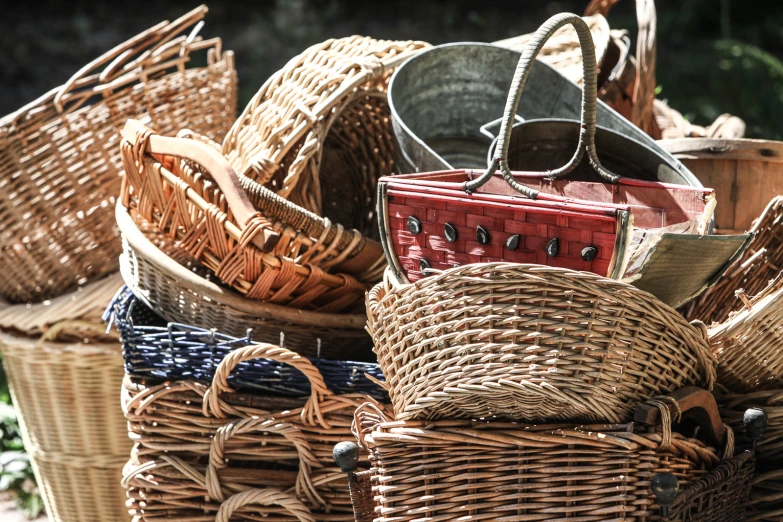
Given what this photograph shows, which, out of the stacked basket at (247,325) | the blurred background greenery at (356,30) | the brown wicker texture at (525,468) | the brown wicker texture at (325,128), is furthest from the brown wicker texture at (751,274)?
the blurred background greenery at (356,30)

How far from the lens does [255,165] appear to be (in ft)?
5.62

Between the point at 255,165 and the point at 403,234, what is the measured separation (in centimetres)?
46

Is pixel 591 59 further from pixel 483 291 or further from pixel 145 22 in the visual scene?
pixel 145 22

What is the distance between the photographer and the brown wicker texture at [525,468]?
1.21m

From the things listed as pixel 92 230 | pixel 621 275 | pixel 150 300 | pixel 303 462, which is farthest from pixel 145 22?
pixel 621 275

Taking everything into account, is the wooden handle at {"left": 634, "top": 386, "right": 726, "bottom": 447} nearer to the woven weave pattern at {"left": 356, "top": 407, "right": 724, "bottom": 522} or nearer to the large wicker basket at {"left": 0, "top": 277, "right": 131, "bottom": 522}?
the woven weave pattern at {"left": 356, "top": 407, "right": 724, "bottom": 522}

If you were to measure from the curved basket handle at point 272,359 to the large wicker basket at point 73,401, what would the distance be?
2.06 ft

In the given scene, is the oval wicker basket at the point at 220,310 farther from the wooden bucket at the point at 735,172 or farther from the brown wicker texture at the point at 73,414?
the wooden bucket at the point at 735,172

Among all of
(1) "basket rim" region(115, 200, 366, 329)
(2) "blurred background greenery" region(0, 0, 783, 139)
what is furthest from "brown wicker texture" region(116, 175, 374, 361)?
(2) "blurred background greenery" region(0, 0, 783, 139)

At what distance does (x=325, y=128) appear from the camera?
1.77 metres

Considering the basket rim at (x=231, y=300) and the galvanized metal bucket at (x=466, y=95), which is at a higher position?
the galvanized metal bucket at (x=466, y=95)

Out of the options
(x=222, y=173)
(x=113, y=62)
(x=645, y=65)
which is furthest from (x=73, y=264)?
(x=645, y=65)

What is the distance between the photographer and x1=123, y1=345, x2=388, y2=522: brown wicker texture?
5.13ft

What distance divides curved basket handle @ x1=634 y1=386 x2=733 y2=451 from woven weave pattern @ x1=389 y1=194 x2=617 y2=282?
187mm
